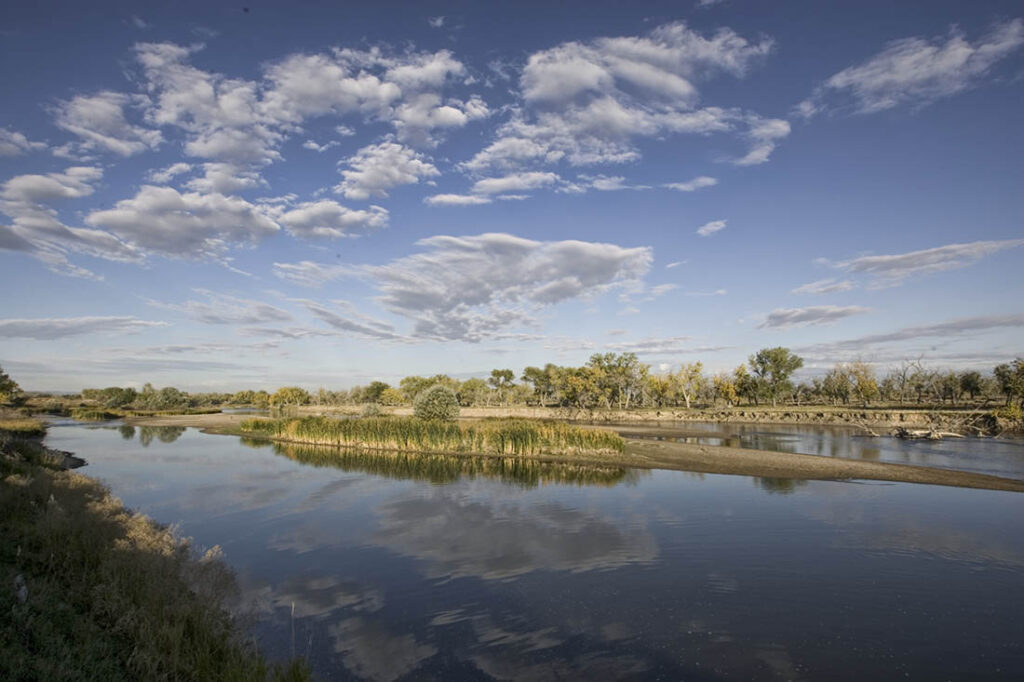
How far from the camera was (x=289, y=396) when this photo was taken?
159 metres

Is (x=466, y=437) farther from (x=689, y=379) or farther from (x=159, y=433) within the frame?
(x=689, y=379)

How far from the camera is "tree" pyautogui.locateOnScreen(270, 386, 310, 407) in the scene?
15788cm

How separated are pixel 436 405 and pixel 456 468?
17914mm

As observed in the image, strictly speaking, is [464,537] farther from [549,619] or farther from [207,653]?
[207,653]

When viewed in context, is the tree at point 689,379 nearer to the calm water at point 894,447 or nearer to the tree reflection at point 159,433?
the calm water at point 894,447

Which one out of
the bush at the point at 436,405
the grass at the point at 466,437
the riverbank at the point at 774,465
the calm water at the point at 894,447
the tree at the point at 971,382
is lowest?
the calm water at the point at 894,447

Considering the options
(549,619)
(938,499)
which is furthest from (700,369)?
(549,619)

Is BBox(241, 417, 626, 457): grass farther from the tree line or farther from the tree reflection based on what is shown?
the tree line

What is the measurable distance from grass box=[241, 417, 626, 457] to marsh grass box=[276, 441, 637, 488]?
1.13 meters

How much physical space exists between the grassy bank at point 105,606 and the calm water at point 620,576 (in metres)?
1.58

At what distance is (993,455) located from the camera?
36.9 m

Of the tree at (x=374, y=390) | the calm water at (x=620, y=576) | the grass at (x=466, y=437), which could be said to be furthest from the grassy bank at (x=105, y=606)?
the tree at (x=374, y=390)

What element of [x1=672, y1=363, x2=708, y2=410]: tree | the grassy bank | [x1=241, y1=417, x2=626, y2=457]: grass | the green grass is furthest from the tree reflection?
[x1=672, y1=363, x2=708, y2=410]: tree

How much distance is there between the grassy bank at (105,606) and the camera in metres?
6.33
